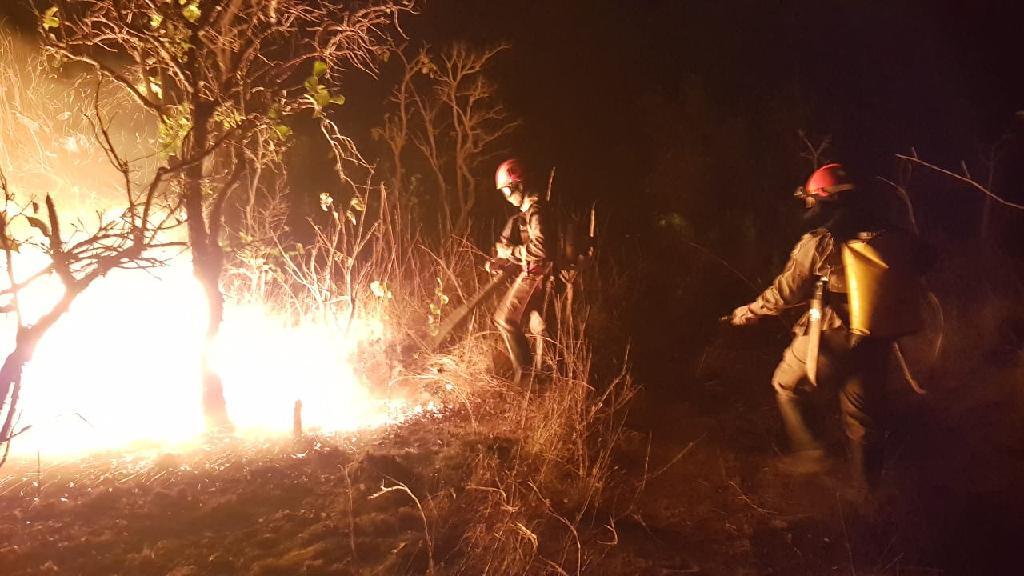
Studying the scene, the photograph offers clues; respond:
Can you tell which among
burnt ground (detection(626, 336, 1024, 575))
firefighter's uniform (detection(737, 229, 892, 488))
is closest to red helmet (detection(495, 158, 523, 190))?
burnt ground (detection(626, 336, 1024, 575))

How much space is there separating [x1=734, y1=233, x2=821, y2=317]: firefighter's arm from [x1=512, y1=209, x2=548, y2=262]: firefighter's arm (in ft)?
5.98

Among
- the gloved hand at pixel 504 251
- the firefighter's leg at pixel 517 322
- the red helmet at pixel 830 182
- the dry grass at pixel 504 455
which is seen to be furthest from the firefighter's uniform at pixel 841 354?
the gloved hand at pixel 504 251

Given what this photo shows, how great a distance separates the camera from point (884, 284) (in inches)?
137

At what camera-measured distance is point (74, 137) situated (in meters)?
8.89

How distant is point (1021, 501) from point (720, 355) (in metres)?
2.80

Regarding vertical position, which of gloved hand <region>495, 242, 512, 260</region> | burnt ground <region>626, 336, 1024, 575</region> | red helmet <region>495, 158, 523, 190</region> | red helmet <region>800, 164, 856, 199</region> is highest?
red helmet <region>495, 158, 523, 190</region>

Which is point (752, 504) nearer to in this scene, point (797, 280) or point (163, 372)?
point (797, 280)

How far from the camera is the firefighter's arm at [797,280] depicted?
12.4ft

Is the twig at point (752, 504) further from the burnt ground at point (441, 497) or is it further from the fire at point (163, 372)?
the fire at point (163, 372)

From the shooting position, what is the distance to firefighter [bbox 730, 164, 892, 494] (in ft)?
12.0

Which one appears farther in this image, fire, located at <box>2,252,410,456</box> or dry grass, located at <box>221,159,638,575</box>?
fire, located at <box>2,252,410,456</box>

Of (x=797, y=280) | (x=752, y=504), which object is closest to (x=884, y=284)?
(x=797, y=280)

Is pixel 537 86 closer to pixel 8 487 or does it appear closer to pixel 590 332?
pixel 590 332

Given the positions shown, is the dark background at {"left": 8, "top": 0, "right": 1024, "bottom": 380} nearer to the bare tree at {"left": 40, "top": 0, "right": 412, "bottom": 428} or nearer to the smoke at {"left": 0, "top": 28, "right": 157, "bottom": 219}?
the smoke at {"left": 0, "top": 28, "right": 157, "bottom": 219}
